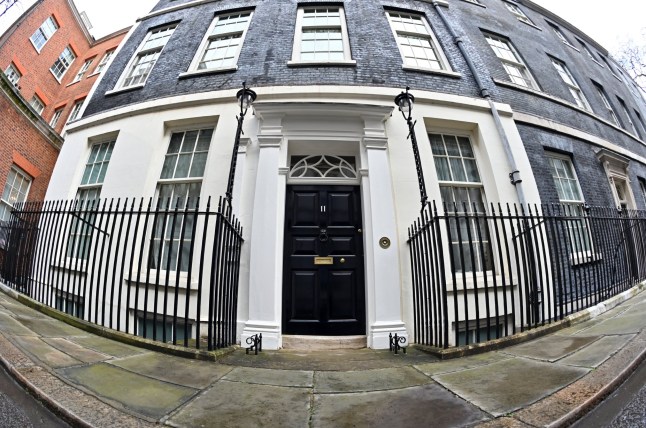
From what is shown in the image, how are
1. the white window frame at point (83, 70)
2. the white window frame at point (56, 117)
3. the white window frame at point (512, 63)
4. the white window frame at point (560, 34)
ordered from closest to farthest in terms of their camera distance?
the white window frame at point (512, 63), the white window frame at point (560, 34), the white window frame at point (56, 117), the white window frame at point (83, 70)

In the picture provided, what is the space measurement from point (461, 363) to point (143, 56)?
9.48 meters

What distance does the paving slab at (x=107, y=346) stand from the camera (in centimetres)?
266

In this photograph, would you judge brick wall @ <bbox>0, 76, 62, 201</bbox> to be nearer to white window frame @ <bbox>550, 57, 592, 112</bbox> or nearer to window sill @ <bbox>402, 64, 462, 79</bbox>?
window sill @ <bbox>402, 64, 462, 79</bbox>

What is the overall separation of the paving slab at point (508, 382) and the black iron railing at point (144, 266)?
2.44 metres

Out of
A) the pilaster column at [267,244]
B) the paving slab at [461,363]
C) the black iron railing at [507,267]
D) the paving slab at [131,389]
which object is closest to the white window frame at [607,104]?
the black iron railing at [507,267]

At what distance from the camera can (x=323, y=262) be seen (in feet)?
14.5

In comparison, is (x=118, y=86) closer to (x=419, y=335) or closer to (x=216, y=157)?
(x=216, y=157)

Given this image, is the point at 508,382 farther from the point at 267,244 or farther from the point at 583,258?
the point at 583,258

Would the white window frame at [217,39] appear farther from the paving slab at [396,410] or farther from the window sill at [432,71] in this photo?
the paving slab at [396,410]

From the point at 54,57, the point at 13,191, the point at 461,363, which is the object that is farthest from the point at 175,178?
the point at 54,57

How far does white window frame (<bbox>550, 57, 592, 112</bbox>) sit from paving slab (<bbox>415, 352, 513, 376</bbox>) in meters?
8.87

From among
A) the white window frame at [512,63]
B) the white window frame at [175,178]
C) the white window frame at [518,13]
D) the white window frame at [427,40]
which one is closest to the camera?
the white window frame at [175,178]

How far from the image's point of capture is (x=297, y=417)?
5.68 feet

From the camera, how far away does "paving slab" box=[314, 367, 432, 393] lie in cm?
221
